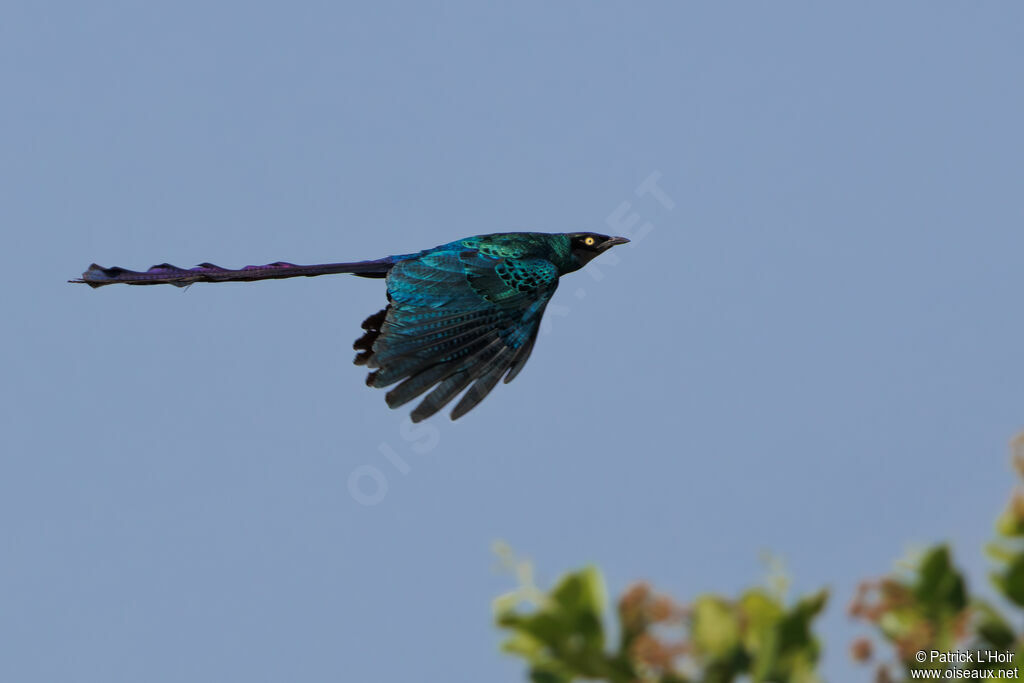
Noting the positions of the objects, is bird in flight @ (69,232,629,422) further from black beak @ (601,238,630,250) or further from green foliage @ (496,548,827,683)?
green foliage @ (496,548,827,683)

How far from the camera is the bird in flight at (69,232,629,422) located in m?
11.1

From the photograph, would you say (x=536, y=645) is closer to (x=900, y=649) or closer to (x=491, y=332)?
(x=900, y=649)

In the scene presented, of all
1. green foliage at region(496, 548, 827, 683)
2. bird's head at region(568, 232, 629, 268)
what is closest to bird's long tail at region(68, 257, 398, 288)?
bird's head at region(568, 232, 629, 268)

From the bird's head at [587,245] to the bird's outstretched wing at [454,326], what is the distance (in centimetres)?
122

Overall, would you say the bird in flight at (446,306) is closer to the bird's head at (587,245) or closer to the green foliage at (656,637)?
the bird's head at (587,245)

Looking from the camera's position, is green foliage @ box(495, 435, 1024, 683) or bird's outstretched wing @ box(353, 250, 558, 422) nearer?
green foliage @ box(495, 435, 1024, 683)

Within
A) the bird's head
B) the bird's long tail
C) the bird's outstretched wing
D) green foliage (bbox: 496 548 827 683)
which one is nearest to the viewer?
green foliage (bbox: 496 548 827 683)

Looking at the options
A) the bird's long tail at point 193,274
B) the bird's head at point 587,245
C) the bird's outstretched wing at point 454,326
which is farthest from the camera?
the bird's head at point 587,245

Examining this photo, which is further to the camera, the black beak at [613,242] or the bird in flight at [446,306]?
→ the black beak at [613,242]

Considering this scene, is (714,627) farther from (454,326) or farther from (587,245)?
(587,245)

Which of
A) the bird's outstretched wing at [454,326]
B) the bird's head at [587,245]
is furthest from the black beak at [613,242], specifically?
the bird's outstretched wing at [454,326]

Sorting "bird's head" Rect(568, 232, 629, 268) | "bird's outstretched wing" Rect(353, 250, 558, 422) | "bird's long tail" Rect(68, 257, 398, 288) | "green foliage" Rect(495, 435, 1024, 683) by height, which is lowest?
"green foliage" Rect(495, 435, 1024, 683)

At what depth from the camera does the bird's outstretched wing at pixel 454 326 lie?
1105 centimetres

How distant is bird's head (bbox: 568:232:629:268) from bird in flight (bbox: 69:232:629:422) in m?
0.58
